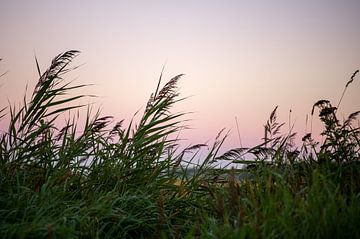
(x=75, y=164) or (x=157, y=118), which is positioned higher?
(x=157, y=118)

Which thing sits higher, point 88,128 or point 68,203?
point 88,128

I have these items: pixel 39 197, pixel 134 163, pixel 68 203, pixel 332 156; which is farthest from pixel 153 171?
pixel 332 156

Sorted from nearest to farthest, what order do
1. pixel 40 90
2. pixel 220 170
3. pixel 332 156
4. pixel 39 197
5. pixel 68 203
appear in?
1. pixel 39 197
2. pixel 68 203
3. pixel 332 156
4. pixel 40 90
5. pixel 220 170

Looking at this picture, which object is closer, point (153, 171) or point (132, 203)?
point (132, 203)

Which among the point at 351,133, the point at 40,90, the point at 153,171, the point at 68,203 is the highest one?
the point at 40,90

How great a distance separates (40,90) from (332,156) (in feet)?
8.48

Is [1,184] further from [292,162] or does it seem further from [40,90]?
[292,162]

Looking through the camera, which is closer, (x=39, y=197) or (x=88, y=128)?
(x=39, y=197)

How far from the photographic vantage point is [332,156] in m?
3.38

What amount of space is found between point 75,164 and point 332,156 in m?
2.18

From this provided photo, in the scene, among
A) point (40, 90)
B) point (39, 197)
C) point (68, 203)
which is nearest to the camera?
point (39, 197)

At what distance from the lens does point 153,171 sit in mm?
3789

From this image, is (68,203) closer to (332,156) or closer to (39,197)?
(39,197)

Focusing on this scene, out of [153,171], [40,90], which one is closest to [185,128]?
[153,171]
